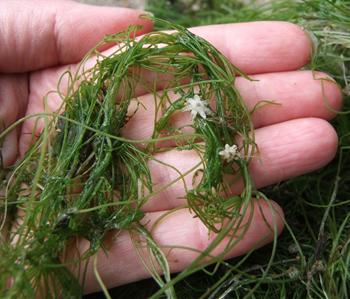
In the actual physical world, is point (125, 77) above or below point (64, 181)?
above

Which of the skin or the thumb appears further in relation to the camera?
the thumb

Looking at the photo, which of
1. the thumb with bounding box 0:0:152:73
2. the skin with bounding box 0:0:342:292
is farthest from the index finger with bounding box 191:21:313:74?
the thumb with bounding box 0:0:152:73

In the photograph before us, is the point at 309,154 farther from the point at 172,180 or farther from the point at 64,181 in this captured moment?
the point at 64,181

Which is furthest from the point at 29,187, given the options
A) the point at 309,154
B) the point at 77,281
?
the point at 309,154

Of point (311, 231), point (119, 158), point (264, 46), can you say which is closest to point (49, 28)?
point (119, 158)

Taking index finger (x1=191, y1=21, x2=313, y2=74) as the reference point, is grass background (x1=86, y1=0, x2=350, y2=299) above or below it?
below

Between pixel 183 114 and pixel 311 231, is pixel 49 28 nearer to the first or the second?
pixel 183 114

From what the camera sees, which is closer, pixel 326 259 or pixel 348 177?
pixel 326 259

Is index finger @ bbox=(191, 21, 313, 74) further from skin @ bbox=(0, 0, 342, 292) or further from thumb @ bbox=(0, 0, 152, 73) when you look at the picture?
thumb @ bbox=(0, 0, 152, 73)
